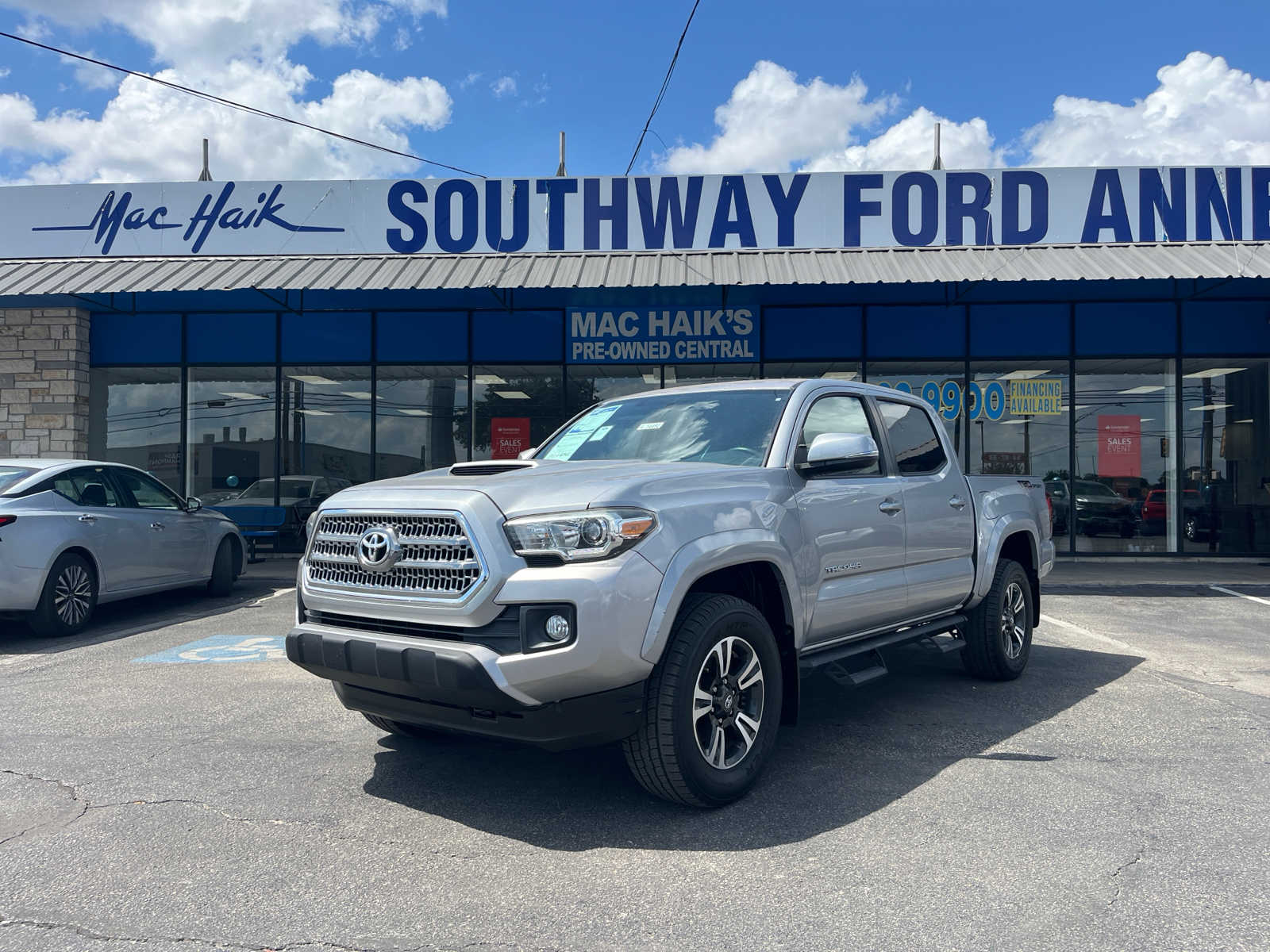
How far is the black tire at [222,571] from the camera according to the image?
10.4m

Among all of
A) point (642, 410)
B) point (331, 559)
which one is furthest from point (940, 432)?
point (331, 559)

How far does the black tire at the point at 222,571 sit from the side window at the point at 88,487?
1.65 metres

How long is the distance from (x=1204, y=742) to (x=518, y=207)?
11582 millimetres

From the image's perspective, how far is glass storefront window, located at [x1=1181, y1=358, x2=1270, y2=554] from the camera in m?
14.5

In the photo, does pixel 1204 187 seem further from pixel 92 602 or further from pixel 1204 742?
pixel 92 602

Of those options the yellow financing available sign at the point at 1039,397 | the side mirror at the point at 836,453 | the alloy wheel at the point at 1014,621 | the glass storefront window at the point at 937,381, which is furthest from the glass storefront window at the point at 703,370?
the side mirror at the point at 836,453

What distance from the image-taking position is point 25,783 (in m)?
4.23

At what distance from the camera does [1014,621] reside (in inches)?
251

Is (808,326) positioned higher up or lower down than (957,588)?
higher up

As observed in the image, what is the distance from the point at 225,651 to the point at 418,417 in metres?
8.03

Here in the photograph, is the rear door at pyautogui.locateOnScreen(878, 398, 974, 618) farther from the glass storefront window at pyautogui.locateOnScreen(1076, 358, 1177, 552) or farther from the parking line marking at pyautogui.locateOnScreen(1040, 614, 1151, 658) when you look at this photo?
the glass storefront window at pyautogui.locateOnScreen(1076, 358, 1177, 552)

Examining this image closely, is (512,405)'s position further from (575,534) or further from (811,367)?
(575,534)

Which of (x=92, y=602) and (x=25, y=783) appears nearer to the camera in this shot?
(x=25, y=783)

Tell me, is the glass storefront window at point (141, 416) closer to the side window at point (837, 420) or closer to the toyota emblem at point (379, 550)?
the toyota emblem at point (379, 550)
